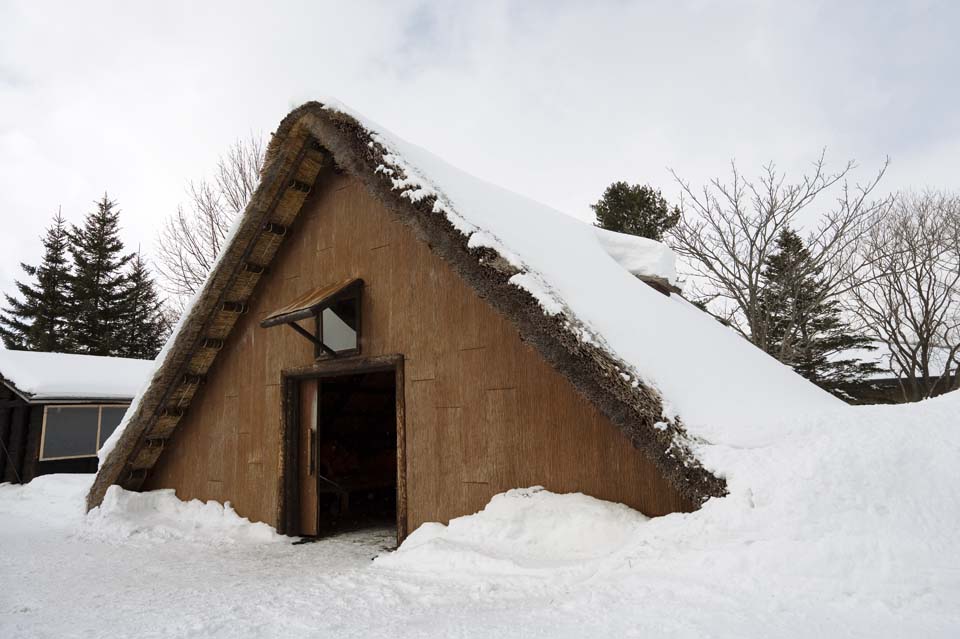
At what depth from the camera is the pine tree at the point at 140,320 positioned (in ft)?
92.0

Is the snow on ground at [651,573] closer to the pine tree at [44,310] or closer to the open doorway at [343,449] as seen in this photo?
the open doorway at [343,449]

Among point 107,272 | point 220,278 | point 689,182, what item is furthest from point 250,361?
point 107,272

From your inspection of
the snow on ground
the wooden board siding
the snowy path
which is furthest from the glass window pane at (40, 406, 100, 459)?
the snow on ground

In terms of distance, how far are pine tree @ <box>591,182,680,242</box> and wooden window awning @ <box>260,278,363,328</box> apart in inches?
680

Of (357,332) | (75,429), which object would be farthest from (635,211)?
(75,429)

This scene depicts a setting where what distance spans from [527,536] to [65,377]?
14.5 m

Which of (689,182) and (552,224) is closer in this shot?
(552,224)

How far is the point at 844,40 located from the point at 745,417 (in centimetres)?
1119

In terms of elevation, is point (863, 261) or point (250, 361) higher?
point (863, 261)

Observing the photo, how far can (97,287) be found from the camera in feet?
91.6

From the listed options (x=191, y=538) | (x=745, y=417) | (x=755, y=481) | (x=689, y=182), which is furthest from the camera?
(x=689, y=182)

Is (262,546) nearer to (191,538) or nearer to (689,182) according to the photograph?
(191,538)

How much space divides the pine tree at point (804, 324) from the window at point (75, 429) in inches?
673

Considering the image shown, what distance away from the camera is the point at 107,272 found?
28.8 m
